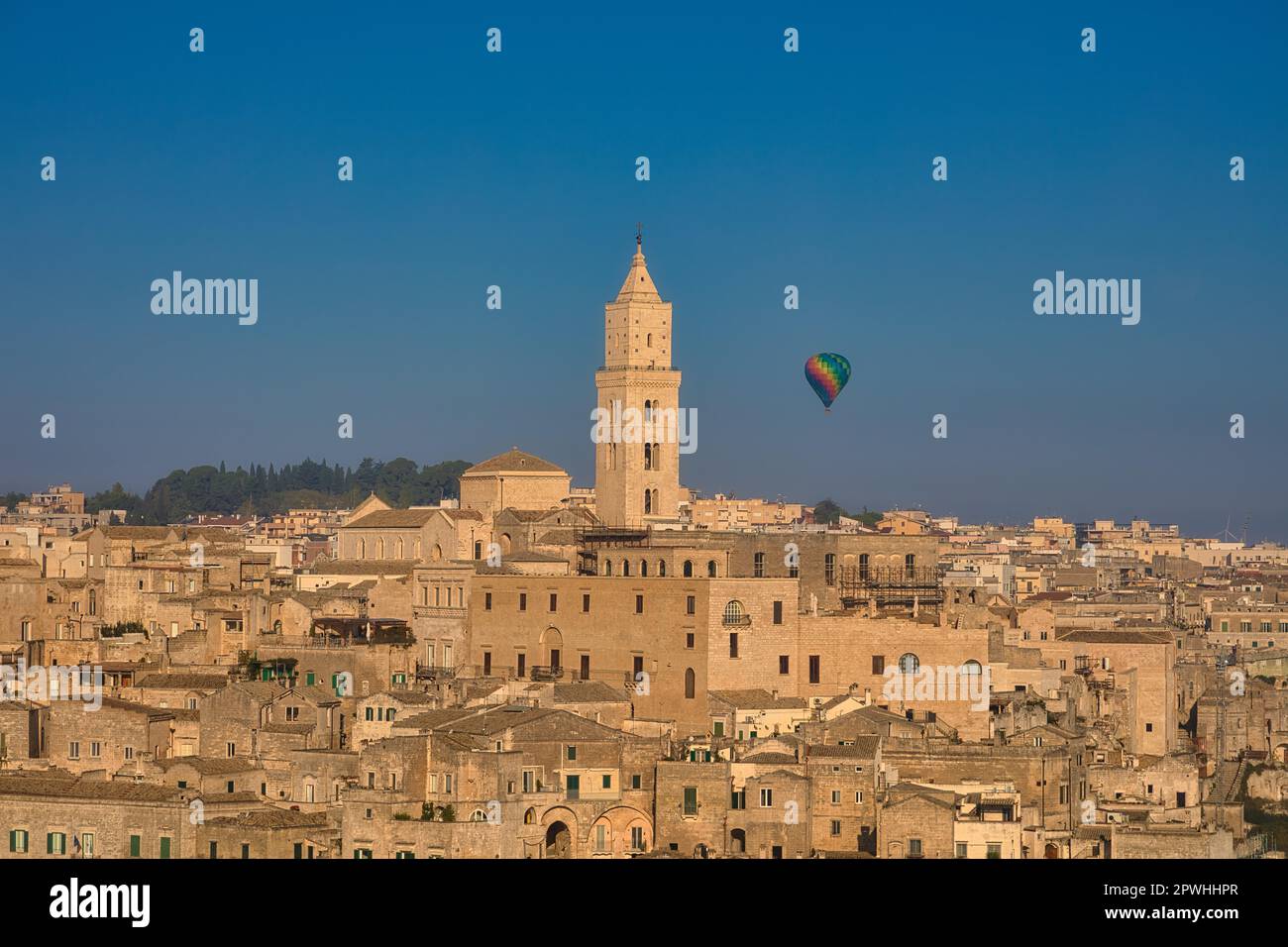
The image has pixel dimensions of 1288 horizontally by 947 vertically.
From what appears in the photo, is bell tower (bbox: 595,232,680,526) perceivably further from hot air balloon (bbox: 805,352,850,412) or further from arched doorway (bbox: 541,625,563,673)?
arched doorway (bbox: 541,625,563,673)

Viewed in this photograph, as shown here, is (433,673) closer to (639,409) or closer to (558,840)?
(558,840)

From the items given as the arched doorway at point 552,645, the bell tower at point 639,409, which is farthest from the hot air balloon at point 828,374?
the arched doorway at point 552,645

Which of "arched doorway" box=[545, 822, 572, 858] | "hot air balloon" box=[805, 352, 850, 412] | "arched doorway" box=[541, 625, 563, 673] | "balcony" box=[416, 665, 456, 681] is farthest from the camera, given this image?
"hot air balloon" box=[805, 352, 850, 412]

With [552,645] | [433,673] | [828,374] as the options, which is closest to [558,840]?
[552,645]

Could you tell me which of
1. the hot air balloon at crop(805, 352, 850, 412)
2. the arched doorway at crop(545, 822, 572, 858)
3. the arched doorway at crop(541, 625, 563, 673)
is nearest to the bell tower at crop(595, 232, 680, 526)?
the hot air balloon at crop(805, 352, 850, 412)
